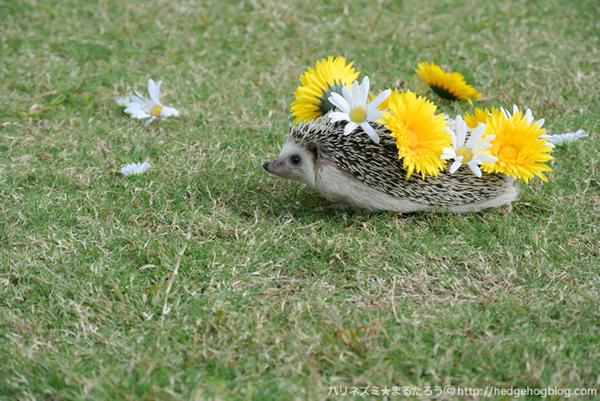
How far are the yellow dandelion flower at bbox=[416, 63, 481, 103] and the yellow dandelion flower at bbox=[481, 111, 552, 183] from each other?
4.51 feet

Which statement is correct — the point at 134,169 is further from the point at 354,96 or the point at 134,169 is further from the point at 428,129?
the point at 428,129

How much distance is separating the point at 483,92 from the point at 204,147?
6.85 feet

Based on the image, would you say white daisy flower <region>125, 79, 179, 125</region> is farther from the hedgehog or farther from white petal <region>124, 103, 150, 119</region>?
the hedgehog

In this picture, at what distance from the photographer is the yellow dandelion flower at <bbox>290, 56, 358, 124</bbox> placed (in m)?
4.37

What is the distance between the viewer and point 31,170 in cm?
484

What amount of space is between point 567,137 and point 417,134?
158 cm

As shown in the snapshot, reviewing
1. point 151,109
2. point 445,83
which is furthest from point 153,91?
point 445,83

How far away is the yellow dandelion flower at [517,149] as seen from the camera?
4.13m

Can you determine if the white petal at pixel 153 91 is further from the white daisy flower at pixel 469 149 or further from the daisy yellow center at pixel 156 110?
the white daisy flower at pixel 469 149

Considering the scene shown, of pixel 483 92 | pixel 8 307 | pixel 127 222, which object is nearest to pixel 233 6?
pixel 483 92

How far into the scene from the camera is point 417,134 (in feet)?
13.1

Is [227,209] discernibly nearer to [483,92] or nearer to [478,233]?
[478,233]

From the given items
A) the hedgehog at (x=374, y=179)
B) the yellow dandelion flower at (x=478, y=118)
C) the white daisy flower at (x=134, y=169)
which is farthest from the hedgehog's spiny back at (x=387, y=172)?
the white daisy flower at (x=134, y=169)

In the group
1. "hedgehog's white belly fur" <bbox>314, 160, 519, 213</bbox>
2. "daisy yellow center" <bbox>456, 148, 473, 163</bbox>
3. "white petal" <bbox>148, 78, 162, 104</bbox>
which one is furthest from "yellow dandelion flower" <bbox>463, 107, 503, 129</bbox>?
"white petal" <bbox>148, 78, 162, 104</bbox>
